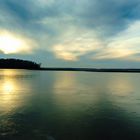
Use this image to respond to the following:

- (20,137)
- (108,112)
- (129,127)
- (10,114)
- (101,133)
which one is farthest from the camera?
(108,112)

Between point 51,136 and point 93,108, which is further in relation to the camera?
point 93,108

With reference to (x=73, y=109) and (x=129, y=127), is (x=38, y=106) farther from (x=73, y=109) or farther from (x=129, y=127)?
(x=129, y=127)

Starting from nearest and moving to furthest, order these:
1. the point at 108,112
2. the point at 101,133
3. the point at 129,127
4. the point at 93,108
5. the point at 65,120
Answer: the point at 101,133
the point at 129,127
the point at 65,120
the point at 108,112
the point at 93,108

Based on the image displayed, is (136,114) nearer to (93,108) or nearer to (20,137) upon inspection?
(93,108)

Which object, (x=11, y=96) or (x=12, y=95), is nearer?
(x=11, y=96)

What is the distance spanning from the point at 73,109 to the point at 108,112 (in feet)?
8.61

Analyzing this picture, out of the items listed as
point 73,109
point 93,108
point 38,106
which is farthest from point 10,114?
point 93,108

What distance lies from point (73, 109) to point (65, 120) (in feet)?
11.8

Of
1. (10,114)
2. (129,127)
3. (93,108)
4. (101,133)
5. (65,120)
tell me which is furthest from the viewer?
(93,108)

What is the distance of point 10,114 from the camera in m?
15.2

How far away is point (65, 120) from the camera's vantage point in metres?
13.8

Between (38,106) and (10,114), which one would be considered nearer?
(10,114)

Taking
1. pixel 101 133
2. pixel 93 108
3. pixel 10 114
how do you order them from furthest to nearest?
pixel 93 108
pixel 10 114
pixel 101 133

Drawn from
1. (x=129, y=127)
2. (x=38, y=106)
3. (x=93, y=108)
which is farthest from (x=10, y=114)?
(x=129, y=127)
